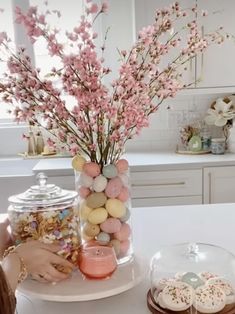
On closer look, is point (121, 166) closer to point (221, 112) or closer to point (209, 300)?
point (209, 300)

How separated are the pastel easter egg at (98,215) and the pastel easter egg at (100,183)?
0.18 ft

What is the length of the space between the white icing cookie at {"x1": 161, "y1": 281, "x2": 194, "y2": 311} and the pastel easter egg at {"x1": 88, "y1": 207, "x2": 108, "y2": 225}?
252mm

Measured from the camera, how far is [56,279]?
3.51ft

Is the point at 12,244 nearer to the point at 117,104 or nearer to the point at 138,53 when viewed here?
the point at 117,104

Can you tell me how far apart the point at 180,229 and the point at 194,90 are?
5.68 ft

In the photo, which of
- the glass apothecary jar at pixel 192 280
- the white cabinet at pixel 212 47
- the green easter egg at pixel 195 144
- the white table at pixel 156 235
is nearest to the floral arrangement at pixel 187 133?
the green easter egg at pixel 195 144

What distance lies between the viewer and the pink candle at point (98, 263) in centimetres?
107

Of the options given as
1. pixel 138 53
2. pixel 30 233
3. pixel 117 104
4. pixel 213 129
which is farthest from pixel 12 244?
pixel 213 129

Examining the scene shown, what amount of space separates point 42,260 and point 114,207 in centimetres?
24

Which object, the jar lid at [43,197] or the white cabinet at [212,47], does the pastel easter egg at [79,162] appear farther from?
the white cabinet at [212,47]

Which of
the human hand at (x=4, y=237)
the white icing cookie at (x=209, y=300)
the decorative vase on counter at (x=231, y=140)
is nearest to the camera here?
the white icing cookie at (x=209, y=300)

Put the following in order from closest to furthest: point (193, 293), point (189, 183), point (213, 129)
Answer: point (193, 293), point (189, 183), point (213, 129)

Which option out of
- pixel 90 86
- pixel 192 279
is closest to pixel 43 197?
pixel 90 86

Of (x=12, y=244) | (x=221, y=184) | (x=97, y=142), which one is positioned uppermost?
(x=97, y=142)
